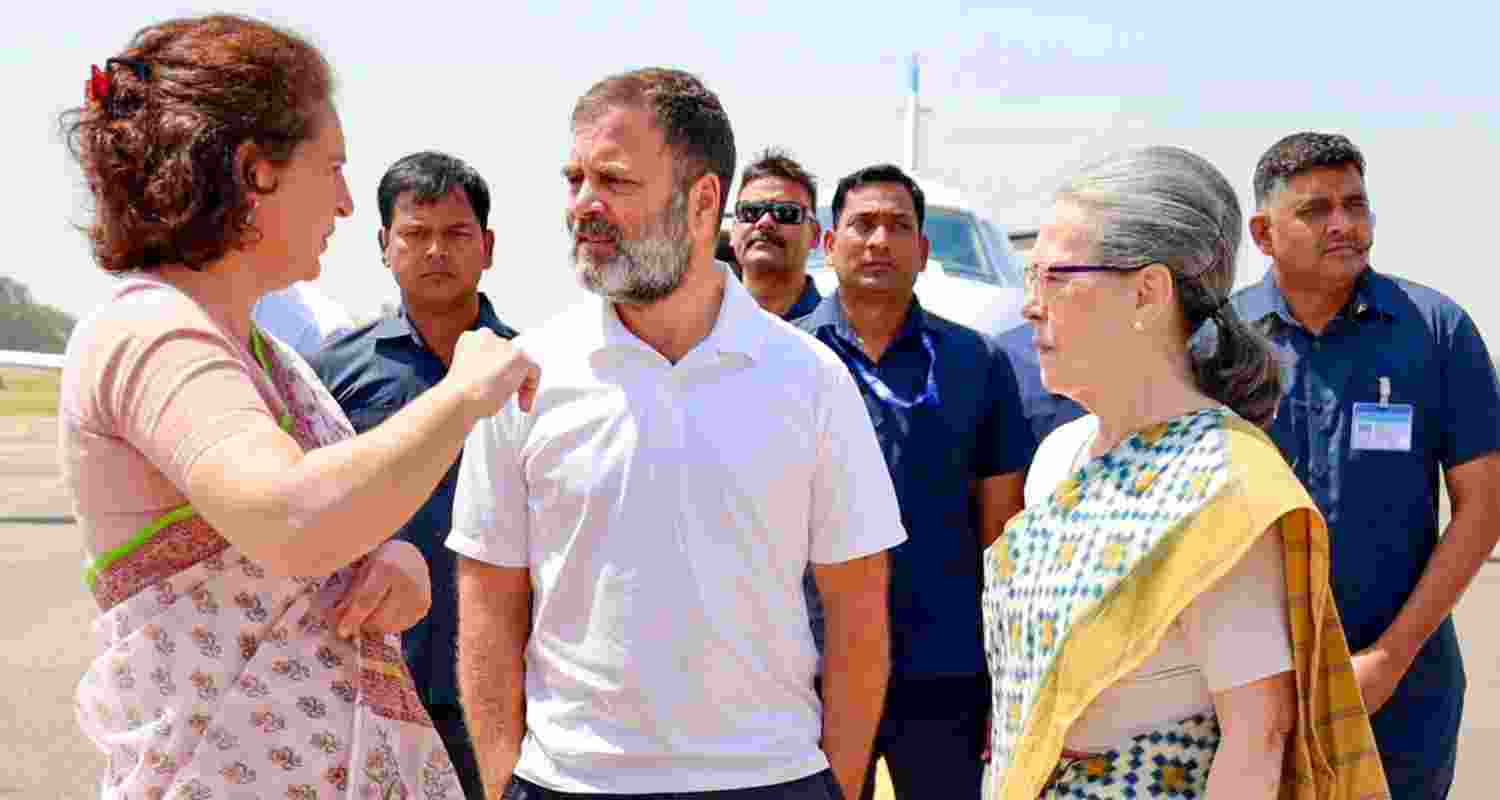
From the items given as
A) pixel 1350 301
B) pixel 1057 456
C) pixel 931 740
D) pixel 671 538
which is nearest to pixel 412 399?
pixel 931 740

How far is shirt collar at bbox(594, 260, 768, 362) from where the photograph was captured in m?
2.79

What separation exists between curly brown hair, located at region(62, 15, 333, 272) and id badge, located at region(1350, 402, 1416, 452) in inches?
116

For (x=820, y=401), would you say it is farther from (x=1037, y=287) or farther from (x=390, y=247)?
(x=390, y=247)

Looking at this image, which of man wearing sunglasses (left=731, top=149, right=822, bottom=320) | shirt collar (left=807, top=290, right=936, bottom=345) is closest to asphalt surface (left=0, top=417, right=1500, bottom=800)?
man wearing sunglasses (left=731, top=149, right=822, bottom=320)

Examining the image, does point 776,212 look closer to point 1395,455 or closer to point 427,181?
point 427,181

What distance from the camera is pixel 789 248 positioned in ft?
19.0

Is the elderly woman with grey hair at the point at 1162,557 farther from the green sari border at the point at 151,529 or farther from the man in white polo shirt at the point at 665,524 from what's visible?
the green sari border at the point at 151,529

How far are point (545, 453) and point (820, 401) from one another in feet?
1.66

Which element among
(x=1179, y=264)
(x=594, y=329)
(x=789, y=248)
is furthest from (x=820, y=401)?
(x=789, y=248)

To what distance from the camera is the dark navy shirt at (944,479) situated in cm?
412

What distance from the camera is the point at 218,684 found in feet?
6.56

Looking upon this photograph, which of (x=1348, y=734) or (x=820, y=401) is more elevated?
(x=820, y=401)

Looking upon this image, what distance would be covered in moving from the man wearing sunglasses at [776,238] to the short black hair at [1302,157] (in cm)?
196

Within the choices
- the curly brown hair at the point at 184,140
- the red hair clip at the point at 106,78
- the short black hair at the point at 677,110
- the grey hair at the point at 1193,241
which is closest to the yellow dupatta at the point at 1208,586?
the grey hair at the point at 1193,241
